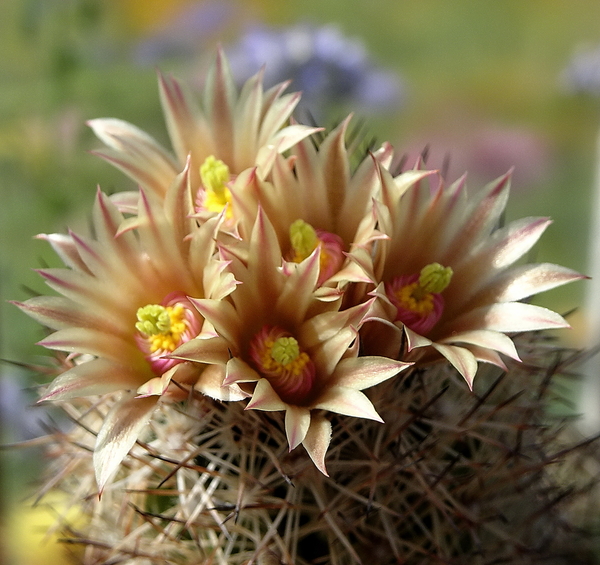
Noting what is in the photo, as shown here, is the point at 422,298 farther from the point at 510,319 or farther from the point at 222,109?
the point at 222,109

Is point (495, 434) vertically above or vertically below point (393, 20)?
below

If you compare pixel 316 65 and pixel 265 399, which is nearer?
pixel 265 399

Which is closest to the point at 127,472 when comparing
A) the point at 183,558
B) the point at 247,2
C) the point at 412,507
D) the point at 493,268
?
the point at 183,558

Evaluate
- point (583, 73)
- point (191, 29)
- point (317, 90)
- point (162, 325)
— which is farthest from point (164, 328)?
point (583, 73)

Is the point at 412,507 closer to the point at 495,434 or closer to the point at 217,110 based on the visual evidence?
the point at 495,434

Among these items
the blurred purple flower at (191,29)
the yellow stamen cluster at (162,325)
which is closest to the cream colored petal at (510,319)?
the yellow stamen cluster at (162,325)

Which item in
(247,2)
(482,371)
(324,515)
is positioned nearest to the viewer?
(324,515)

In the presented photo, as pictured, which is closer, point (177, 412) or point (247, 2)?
point (177, 412)
